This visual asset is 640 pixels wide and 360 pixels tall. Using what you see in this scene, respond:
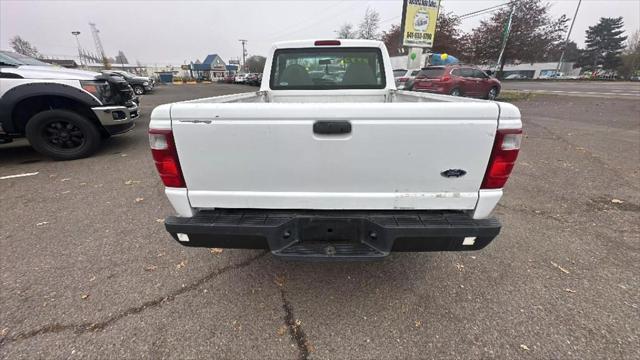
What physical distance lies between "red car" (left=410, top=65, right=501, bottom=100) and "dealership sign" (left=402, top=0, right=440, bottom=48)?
10.2 ft

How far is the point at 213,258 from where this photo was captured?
2676mm

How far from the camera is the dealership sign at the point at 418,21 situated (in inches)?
577

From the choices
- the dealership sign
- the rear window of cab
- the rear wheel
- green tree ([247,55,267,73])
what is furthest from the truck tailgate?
green tree ([247,55,267,73])

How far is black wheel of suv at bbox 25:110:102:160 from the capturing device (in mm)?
4914

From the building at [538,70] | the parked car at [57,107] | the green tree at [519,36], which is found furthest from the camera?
the building at [538,70]

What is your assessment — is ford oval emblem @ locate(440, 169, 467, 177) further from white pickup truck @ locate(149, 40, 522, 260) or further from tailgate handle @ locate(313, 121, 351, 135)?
tailgate handle @ locate(313, 121, 351, 135)

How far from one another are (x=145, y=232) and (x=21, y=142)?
661 centimetres

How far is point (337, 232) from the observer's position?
1825 millimetres

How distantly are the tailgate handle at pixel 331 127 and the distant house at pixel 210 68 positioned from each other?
76.7 m

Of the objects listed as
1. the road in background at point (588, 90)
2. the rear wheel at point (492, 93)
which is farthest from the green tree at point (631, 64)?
the rear wheel at point (492, 93)

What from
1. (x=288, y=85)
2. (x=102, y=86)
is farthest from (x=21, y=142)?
(x=288, y=85)

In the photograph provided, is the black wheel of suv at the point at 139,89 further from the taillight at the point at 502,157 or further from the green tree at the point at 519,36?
the green tree at the point at 519,36

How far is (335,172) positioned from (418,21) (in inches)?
650

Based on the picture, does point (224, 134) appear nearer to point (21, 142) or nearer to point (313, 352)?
point (313, 352)
